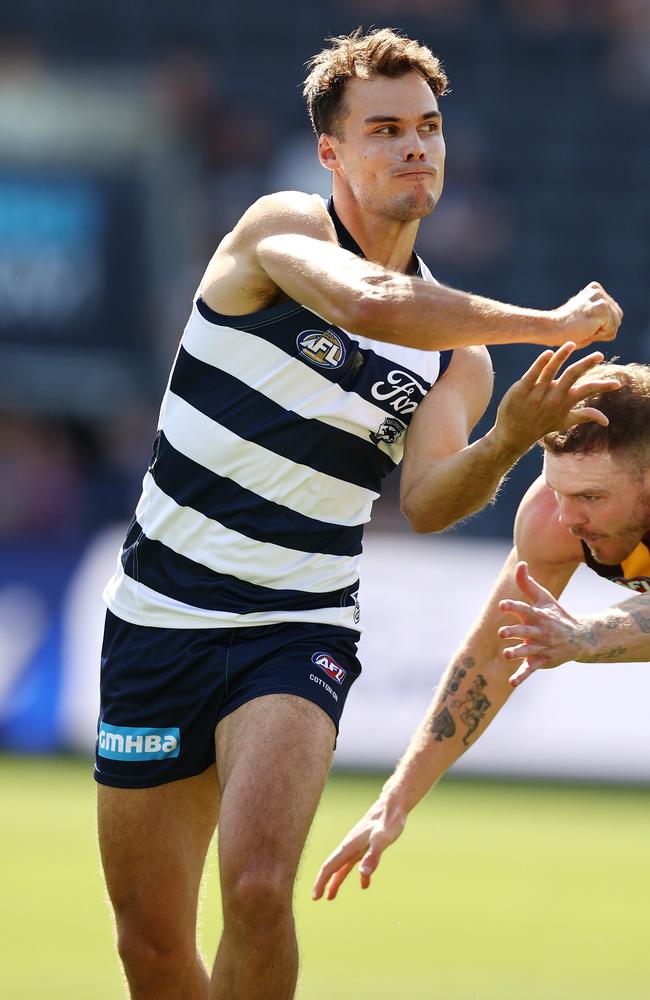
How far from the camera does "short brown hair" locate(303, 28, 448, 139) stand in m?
4.60

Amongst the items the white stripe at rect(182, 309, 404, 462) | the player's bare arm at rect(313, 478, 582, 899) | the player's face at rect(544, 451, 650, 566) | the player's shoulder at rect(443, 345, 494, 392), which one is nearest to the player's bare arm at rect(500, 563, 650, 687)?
the player's face at rect(544, 451, 650, 566)

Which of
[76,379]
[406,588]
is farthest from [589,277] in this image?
[406,588]

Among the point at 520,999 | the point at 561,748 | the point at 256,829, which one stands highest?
the point at 256,829

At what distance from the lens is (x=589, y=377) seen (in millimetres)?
4207

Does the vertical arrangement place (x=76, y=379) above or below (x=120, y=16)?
below

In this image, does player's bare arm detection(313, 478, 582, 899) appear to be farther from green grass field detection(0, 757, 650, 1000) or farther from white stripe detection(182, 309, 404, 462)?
green grass field detection(0, 757, 650, 1000)

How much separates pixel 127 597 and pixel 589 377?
1446mm

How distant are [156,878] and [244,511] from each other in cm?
105

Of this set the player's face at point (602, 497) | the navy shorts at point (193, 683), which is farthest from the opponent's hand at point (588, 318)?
the navy shorts at point (193, 683)

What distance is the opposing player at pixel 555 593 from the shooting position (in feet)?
12.3

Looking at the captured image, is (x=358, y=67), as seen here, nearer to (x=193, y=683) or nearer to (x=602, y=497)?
(x=602, y=497)

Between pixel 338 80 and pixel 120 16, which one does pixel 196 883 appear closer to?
pixel 338 80

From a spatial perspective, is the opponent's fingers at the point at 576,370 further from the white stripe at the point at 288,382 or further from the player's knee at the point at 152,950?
the player's knee at the point at 152,950

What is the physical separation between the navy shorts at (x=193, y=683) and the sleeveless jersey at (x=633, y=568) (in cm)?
72
